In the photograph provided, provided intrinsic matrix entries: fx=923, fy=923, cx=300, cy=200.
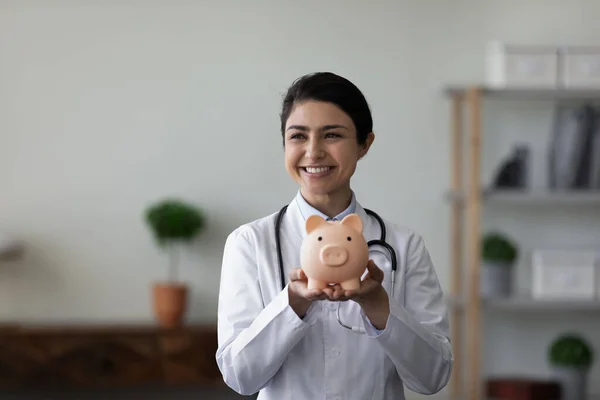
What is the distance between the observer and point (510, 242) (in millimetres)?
4438

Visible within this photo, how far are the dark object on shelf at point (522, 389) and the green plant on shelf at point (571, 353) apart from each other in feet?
0.40

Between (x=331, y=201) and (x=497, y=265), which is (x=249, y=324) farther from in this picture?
(x=497, y=265)

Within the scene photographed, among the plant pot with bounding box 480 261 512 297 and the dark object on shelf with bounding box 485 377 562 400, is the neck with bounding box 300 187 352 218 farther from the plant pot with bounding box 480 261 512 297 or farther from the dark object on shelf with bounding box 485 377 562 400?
the dark object on shelf with bounding box 485 377 562 400

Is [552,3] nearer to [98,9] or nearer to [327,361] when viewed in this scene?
[98,9]

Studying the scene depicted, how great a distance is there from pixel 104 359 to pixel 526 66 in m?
2.37

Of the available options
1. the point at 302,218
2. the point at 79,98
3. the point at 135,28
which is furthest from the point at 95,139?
the point at 302,218

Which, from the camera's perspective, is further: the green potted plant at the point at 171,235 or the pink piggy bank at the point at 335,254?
the green potted plant at the point at 171,235

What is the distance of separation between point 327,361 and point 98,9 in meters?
3.45

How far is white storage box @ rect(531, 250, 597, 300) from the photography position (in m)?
4.30

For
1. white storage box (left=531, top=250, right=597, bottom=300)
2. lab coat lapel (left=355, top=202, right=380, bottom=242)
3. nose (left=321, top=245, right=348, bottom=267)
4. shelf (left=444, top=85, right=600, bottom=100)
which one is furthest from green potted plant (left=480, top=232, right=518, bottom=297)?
nose (left=321, top=245, right=348, bottom=267)

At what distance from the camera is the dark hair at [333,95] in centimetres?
141

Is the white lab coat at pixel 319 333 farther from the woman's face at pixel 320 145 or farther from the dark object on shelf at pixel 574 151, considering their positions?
the dark object on shelf at pixel 574 151

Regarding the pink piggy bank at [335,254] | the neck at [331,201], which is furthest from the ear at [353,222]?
the neck at [331,201]

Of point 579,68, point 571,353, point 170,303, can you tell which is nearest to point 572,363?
point 571,353
